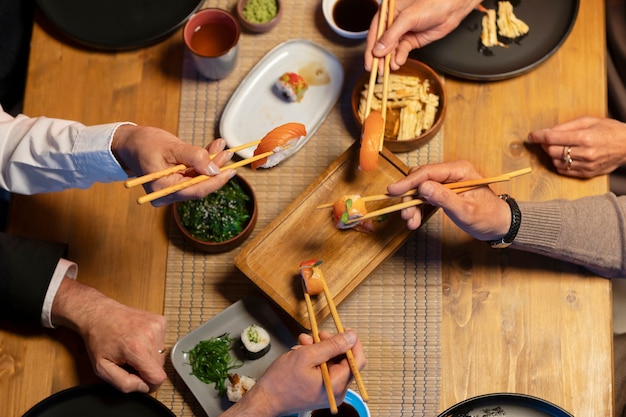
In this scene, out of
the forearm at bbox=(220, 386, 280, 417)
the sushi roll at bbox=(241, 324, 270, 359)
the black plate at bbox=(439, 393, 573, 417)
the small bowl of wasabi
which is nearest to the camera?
the forearm at bbox=(220, 386, 280, 417)

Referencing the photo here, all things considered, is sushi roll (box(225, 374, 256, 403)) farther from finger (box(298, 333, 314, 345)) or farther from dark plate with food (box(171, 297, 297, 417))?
finger (box(298, 333, 314, 345))

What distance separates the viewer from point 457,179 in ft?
6.98

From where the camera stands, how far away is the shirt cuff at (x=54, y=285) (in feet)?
7.39

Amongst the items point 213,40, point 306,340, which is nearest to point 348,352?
point 306,340

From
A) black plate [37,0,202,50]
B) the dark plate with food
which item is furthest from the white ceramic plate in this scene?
the dark plate with food

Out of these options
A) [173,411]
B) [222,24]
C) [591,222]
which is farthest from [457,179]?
[173,411]

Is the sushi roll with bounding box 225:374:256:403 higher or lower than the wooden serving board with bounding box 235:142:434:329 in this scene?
lower

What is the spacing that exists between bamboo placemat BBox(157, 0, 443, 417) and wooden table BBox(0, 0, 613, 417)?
50 millimetres

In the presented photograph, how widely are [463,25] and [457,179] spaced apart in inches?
27.1

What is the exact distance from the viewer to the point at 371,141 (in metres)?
2.10

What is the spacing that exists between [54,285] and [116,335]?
11.6 inches

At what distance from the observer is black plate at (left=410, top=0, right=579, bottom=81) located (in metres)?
2.42

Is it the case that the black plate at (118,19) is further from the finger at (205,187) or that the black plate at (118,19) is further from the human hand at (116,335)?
the human hand at (116,335)

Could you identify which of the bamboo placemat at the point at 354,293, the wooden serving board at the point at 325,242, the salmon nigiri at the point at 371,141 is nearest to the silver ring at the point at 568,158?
the bamboo placemat at the point at 354,293
